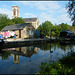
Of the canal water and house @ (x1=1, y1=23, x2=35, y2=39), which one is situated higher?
house @ (x1=1, y1=23, x2=35, y2=39)

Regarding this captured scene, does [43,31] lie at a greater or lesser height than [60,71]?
greater

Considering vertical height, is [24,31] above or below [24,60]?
above

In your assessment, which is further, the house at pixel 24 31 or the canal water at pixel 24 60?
the house at pixel 24 31

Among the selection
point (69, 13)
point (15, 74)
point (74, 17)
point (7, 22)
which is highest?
point (7, 22)

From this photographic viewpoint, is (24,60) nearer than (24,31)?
Yes

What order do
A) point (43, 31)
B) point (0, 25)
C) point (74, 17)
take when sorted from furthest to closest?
point (0, 25)
point (43, 31)
point (74, 17)

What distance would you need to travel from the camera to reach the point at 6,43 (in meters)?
18.4

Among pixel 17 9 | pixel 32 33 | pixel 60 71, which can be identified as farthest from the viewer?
pixel 17 9

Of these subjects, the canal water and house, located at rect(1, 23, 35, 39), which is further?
house, located at rect(1, 23, 35, 39)

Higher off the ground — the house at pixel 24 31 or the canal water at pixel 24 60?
the house at pixel 24 31

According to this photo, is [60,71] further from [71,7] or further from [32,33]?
[32,33]

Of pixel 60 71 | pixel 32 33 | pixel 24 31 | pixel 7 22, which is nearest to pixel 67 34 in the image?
pixel 32 33

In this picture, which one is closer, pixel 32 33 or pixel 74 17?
pixel 74 17

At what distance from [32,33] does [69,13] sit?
60.9 ft
